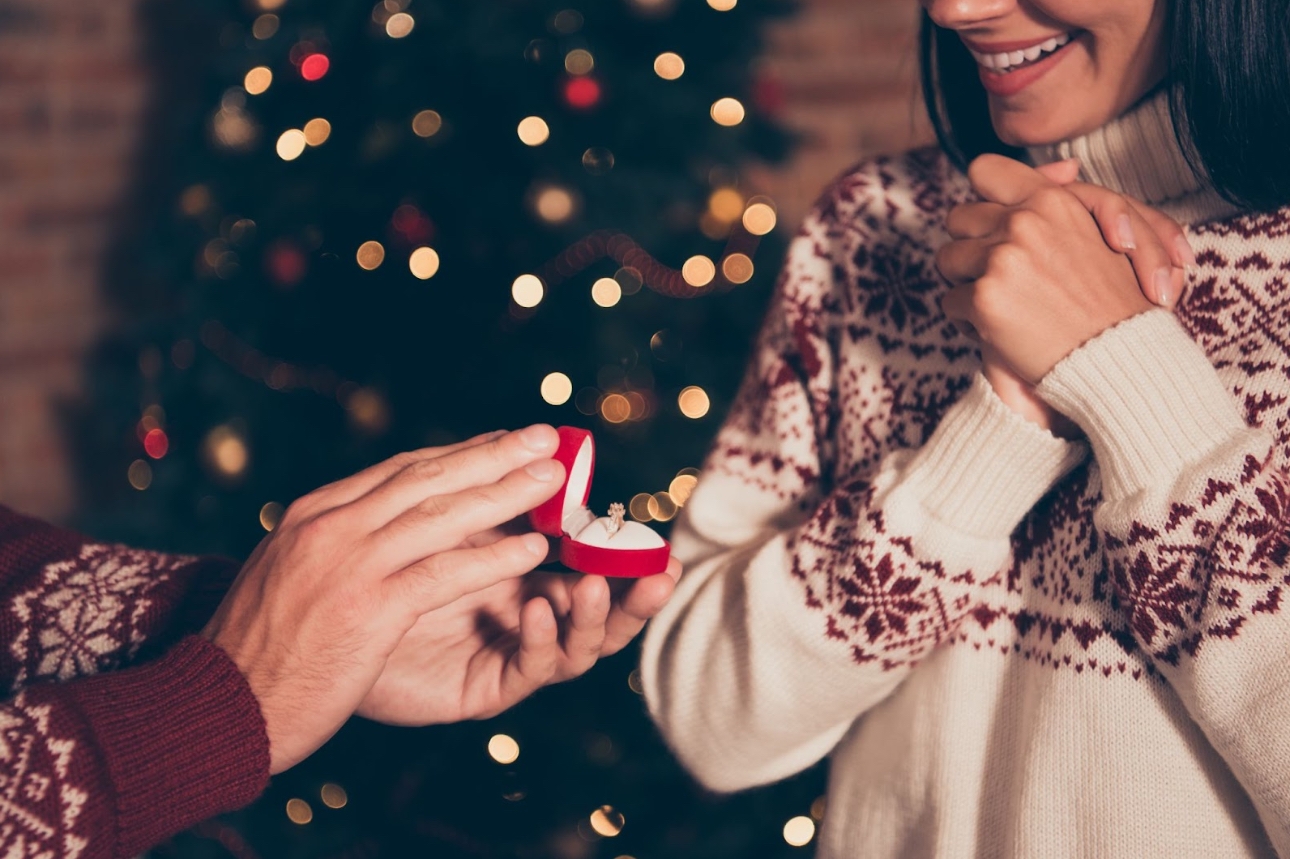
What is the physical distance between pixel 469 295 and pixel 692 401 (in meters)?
0.42

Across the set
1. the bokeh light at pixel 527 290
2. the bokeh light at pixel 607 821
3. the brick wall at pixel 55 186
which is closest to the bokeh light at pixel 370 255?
the bokeh light at pixel 527 290

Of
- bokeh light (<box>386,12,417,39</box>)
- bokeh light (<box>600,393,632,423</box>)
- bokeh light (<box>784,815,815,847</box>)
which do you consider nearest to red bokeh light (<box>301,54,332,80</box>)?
bokeh light (<box>386,12,417,39</box>)

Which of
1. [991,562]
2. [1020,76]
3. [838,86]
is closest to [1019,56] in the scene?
[1020,76]

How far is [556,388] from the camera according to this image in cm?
176

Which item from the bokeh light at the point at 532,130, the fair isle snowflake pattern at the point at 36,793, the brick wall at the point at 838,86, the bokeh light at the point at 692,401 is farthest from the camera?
the brick wall at the point at 838,86

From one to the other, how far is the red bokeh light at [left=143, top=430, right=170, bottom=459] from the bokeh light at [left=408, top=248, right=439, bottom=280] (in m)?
0.64

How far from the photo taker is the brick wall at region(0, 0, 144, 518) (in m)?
2.60

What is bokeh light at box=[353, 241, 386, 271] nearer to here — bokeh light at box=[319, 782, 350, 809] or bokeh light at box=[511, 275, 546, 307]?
bokeh light at box=[511, 275, 546, 307]

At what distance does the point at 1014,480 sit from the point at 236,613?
0.69 m

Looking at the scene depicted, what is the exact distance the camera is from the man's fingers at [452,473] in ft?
2.84

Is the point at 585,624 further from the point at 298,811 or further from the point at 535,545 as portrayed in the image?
the point at 298,811

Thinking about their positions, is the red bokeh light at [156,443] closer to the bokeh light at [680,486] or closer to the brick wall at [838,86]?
the bokeh light at [680,486]

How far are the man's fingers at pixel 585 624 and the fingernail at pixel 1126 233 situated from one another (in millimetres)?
549

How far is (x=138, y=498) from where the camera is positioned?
6.81 ft
